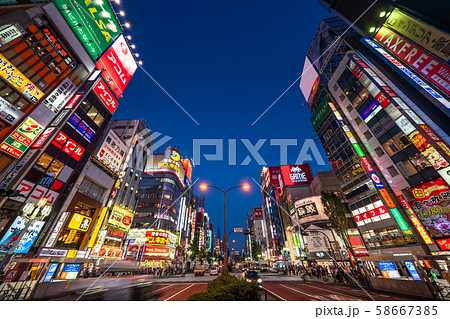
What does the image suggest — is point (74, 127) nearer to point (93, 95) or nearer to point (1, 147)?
point (93, 95)

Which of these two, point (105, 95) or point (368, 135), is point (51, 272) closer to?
point (105, 95)

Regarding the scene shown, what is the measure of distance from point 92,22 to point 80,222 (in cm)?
2524

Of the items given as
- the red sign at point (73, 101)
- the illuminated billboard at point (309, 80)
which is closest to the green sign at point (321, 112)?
the illuminated billboard at point (309, 80)

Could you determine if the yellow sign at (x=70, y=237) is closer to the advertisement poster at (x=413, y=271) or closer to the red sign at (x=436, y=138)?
the advertisement poster at (x=413, y=271)

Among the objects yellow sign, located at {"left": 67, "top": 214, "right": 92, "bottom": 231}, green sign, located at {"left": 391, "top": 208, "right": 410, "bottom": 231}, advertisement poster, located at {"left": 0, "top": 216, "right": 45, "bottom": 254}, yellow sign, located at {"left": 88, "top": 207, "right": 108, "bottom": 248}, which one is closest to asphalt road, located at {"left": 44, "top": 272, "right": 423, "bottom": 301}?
yellow sign, located at {"left": 88, "top": 207, "right": 108, "bottom": 248}

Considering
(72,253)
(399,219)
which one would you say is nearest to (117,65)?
(72,253)

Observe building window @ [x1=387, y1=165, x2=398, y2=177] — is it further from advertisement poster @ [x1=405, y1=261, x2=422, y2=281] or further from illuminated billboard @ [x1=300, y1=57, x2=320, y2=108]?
illuminated billboard @ [x1=300, y1=57, x2=320, y2=108]

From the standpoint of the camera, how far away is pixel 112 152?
2830cm

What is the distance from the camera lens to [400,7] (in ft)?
40.3

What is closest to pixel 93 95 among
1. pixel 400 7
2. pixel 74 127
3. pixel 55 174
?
pixel 74 127

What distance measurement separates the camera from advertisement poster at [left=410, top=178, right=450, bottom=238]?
1759cm

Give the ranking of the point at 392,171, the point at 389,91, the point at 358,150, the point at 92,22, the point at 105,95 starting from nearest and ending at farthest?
1. the point at 92,22
2. the point at 389,91
3. the point at 392,171
4. the point at 105,95
5. the point at 358,150

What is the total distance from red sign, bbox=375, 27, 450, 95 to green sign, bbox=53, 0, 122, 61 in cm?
2989

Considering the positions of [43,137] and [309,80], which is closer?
[43,137]
